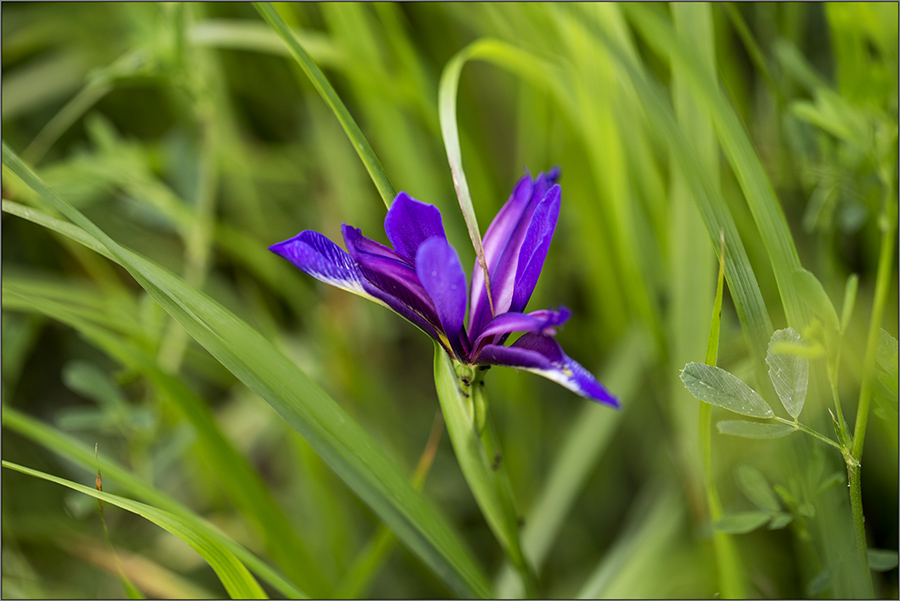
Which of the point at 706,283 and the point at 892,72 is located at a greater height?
the point at 892,72

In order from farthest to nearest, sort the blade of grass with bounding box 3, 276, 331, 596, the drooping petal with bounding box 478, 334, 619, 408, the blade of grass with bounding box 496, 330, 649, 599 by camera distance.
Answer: the blade of grass with bounding box 496, 330, 649, 599
the blade of grass with bounding box 3, 276, 331, 596
the drooping petal with bounding box 478, 334, 619, 408

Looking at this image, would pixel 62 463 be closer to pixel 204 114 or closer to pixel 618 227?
pixel 204 114

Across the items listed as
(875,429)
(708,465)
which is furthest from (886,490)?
(708,465)

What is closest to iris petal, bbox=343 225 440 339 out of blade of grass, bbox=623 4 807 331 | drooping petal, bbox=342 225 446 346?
drooping petal, bbox=342 225 446 346

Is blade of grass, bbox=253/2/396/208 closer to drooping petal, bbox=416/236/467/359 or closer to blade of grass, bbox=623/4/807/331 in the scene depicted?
drooping petal, bbox=416/236/467/359

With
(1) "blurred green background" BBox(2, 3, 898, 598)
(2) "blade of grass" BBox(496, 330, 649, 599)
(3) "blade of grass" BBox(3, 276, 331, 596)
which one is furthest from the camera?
(2) "blade of grass" BBox(496, 330, 649, 599)

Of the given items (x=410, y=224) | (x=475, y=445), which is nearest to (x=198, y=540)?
(x=475, y=445)
